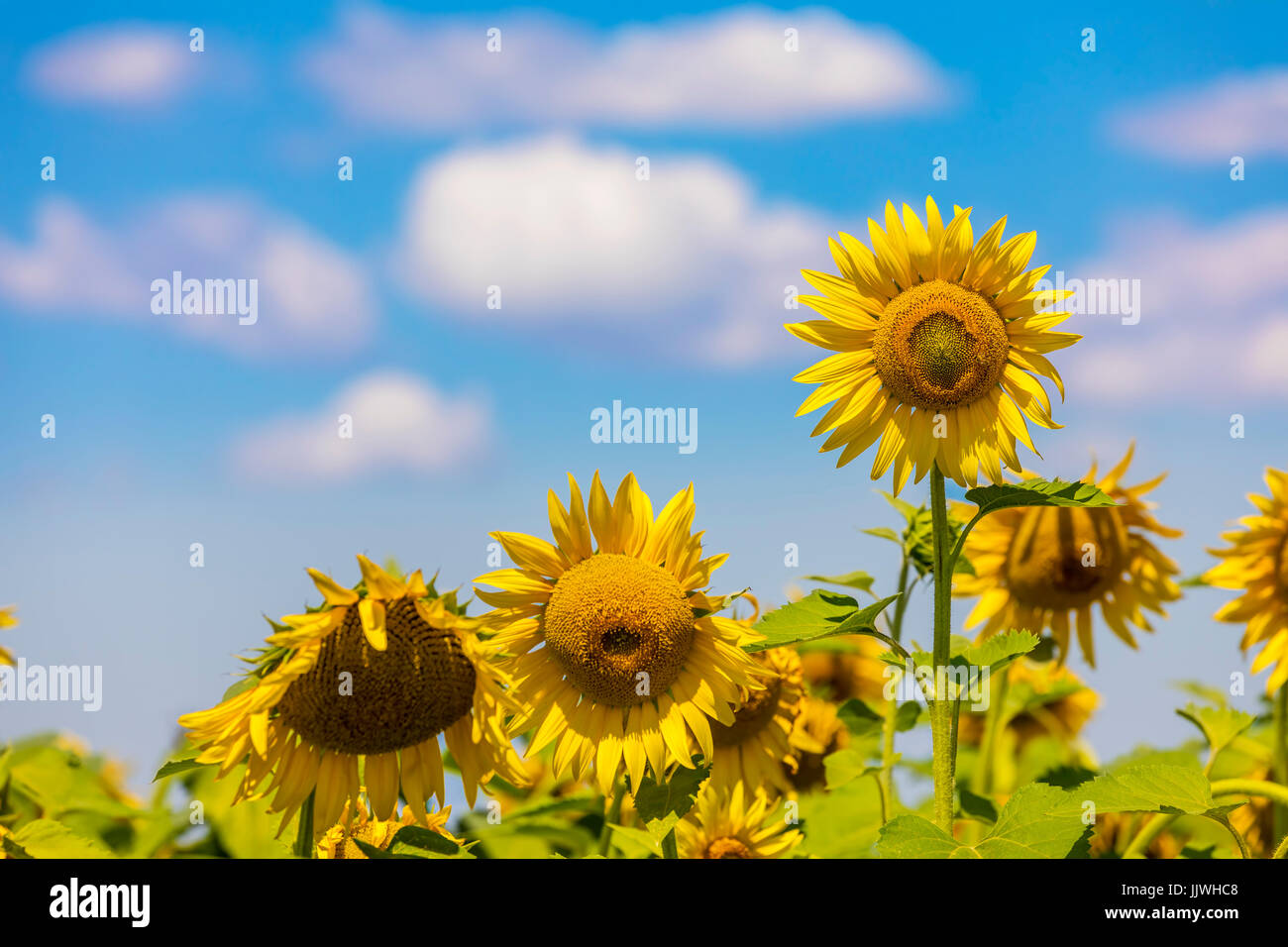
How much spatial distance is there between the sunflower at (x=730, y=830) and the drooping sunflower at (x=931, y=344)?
1205 mm


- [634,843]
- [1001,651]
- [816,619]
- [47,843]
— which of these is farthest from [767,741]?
[47,843]

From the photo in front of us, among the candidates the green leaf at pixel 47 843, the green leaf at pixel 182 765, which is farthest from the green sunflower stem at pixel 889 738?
the green leaf at pixel 47 843

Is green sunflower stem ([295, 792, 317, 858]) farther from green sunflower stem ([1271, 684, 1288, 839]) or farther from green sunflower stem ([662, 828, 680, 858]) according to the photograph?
green sunflower stem ([1271, 684, 1288, 839])

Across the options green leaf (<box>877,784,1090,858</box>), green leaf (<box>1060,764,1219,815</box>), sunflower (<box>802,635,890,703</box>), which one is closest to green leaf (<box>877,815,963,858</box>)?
green leaf (<box>877,784,1090,858</box>)

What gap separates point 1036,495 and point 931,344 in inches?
19.1

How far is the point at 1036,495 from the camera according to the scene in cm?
251

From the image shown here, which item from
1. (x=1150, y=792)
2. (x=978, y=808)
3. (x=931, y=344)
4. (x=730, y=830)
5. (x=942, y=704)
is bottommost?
(x=730, y=830)

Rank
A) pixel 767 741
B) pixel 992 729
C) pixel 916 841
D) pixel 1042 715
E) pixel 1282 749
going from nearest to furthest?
1. pixel 916 841
2. pixel 767 741
3. pixel 1282 749
4. pixel 992 729
5. pixel 1042 715

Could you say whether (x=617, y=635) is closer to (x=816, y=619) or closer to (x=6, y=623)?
(x=816, y=619)

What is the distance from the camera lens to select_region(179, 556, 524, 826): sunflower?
2336 millimetres

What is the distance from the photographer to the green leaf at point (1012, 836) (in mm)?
2361

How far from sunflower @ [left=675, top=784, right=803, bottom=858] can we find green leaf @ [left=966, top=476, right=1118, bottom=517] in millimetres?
1248
